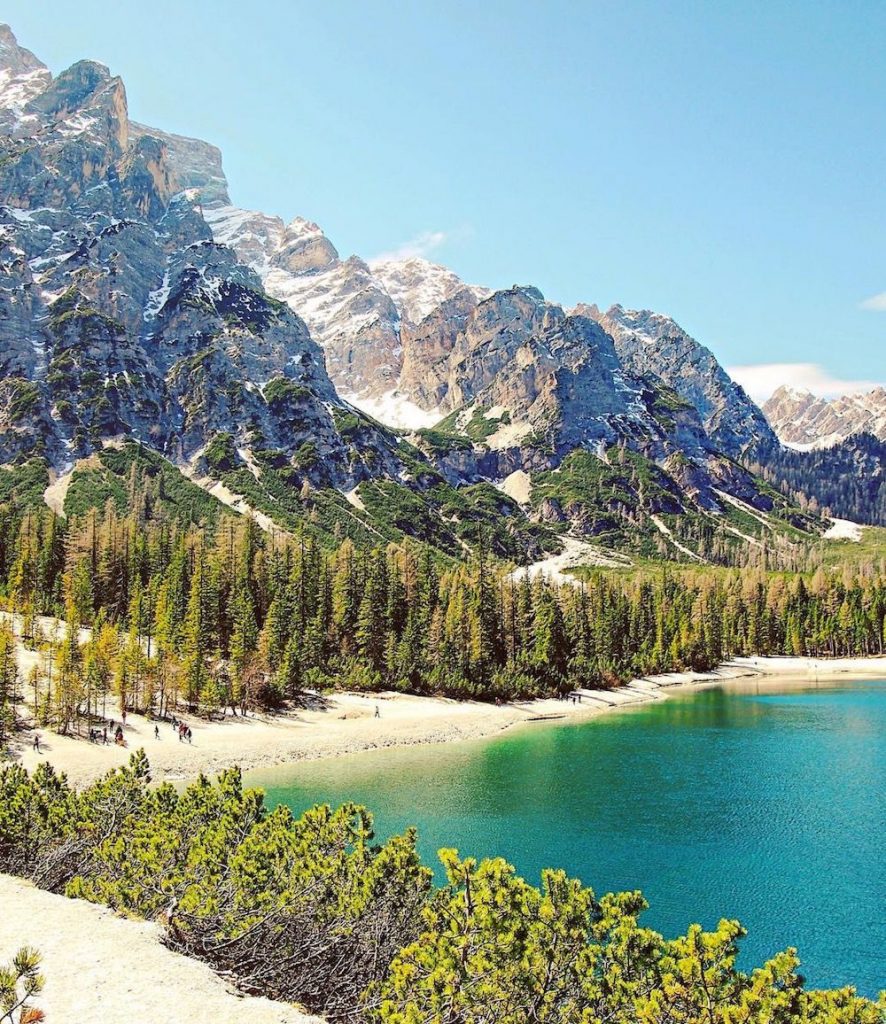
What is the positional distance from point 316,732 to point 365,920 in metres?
64.7

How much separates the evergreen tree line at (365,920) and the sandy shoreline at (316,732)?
2686 centimetres

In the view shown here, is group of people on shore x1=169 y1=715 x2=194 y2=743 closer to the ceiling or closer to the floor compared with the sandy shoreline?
closer to the ceiling

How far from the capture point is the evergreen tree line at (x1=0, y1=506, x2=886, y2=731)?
3556 inches

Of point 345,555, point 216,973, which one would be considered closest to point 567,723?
point 345,555

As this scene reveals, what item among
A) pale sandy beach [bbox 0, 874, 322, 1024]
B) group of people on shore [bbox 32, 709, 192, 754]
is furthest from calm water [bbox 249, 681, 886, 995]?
pale sandy beach [bbox 0, 874, 322, 1024]

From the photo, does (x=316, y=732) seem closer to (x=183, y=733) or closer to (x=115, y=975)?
(x=183, y=733)

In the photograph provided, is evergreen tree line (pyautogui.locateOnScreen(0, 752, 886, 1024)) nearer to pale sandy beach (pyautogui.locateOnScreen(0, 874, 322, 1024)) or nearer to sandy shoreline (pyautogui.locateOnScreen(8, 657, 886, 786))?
pale sandy beach (pyautogui.locateOnScreen(0, 874, 322, 1024))

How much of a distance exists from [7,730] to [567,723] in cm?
6635

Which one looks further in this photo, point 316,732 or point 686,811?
point 316,732

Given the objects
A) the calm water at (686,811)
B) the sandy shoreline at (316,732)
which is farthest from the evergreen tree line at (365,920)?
the sandy shoreline at (316,732)

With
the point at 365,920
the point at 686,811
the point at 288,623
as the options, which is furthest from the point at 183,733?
the point at 365,920

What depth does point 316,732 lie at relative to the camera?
85875mm

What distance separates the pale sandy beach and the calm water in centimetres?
2258

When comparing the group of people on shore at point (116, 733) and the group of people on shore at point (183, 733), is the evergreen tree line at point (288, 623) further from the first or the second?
the group of people on shore at point (183, 733)
